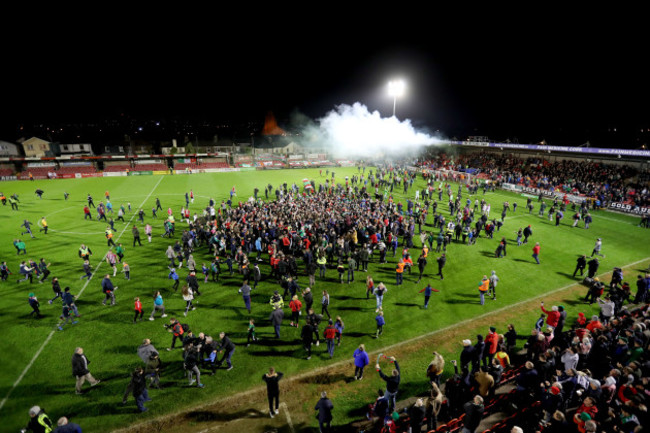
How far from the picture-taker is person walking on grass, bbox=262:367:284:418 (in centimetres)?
798

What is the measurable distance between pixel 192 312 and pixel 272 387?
21.5ft

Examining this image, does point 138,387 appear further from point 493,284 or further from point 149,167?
point 149,167

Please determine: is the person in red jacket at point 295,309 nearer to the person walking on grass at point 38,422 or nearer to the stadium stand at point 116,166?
the person walking on grass at point 38,422

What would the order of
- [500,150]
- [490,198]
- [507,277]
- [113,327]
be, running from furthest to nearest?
[500,150] < [490,198] < [507,277] < [113,327]

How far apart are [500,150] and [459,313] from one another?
163 ft

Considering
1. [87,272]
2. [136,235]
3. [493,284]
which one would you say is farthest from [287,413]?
[136,235]

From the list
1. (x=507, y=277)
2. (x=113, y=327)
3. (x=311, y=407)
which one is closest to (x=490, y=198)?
(x=507, y=277)

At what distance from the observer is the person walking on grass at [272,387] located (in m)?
7.98

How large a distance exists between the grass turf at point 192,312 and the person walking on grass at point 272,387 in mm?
1408

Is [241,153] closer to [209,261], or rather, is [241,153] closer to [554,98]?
[209,261]

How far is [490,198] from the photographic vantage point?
34.8 meters

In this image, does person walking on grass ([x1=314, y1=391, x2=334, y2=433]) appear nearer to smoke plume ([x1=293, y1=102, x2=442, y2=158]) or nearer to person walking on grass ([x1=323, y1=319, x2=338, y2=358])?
person walking on grass ([x1=323, y1=319, x2=338, y2=358])

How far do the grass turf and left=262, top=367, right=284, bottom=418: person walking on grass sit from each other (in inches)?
55.4

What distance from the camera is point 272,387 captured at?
812cm
